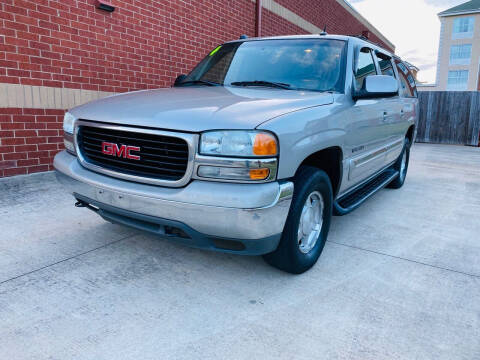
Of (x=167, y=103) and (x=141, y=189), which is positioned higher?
(x=167, y=103)

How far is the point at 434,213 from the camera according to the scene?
476 cm

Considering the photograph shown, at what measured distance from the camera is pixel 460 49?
48.3 metres

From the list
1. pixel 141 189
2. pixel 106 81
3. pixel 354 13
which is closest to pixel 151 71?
pixel 106 81

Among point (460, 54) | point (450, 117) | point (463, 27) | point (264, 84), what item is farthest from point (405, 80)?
point (460, 54)

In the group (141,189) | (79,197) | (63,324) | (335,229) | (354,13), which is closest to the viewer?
(63,324)

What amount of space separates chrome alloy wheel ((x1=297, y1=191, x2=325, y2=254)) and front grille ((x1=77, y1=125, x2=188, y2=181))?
98cm

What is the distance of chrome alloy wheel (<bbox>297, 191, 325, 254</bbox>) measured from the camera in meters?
2.88

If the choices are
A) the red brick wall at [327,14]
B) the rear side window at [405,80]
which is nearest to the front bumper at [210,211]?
the rear side window at [405,80]

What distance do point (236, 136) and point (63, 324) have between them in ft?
4.85

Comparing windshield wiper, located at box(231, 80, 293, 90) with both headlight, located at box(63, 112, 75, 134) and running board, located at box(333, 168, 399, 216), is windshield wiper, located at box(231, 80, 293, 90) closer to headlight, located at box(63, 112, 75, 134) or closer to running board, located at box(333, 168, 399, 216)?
running board, located at box(333, 168, 399, 216)

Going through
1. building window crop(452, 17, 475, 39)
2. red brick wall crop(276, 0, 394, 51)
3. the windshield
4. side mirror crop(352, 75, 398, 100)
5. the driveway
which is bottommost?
the driveway

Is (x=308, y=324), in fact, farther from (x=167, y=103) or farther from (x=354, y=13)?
(x=354, y=13)

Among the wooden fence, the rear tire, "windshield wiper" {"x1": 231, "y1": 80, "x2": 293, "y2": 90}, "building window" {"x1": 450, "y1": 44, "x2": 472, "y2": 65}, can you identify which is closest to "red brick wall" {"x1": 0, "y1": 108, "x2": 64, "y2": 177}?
"windshield wiper" {"x1": 231, "y1": 80, "x2": 293, "y2": 90}

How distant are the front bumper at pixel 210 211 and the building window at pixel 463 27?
54.6m
